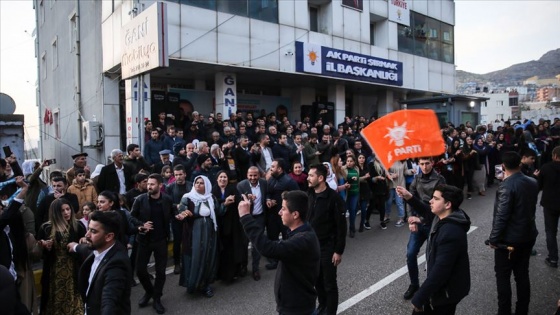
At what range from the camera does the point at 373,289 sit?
17.9ft

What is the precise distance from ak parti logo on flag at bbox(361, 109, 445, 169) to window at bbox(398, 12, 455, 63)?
18673mm

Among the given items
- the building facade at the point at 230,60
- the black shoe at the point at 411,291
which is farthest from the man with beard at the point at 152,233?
the building facade at the point at 230,60

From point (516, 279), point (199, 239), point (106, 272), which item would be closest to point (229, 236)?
point (199, 239)

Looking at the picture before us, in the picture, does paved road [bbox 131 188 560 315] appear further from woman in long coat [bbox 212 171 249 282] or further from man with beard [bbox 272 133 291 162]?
man with beard [bbox 272 133 291 162]

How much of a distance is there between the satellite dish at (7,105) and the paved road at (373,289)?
7.87m

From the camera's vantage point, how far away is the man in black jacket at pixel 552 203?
5980 millimetres

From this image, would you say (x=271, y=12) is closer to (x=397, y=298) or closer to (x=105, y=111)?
(x=105, y=111)

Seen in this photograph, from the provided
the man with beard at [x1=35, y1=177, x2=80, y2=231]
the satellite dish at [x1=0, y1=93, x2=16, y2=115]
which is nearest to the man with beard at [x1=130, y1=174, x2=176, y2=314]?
the man with beard at [x1=35, y1=177, x2=80, y2=231]

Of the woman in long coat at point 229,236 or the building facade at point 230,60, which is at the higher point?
the building facade at point 230,60

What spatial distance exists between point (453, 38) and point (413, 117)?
24.0 meters

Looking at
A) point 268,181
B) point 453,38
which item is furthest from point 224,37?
point 453,38

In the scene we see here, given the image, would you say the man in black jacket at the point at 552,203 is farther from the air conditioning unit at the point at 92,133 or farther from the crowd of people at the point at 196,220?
the air conditioning unit at the point at 92,133

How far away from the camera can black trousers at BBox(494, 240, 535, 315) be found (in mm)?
4387

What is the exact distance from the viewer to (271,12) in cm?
1559
